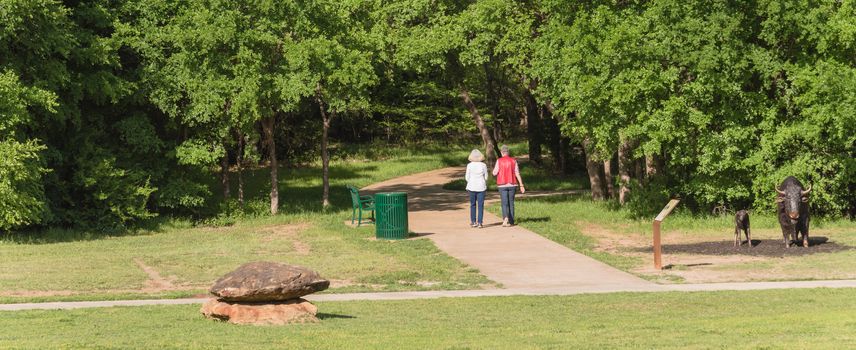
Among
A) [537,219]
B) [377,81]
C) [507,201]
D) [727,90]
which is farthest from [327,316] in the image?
[377,81]

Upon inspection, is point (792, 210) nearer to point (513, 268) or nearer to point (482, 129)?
point (513, 268)

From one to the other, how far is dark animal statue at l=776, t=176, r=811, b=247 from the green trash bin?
7.66 meters

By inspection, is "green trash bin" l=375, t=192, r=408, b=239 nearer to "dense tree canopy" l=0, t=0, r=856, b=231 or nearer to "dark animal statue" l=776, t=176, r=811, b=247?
"dense tree canopy" l=0, t=0, r=856, b=231

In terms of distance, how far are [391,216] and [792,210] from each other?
8.17 metres

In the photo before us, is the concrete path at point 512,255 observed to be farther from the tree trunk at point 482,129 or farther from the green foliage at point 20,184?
the green foliage at point 20,184

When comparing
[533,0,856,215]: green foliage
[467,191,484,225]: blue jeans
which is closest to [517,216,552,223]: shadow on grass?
[467,191,484,225]: blue jeans

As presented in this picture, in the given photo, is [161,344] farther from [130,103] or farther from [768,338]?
[130,103]

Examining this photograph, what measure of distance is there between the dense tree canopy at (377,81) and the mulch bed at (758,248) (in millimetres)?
3364

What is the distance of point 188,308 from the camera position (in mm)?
16672

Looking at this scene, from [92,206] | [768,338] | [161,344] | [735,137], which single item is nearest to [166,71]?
[92,206]

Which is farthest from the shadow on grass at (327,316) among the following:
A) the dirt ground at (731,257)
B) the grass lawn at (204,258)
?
→ the dirt ground at (731,257)

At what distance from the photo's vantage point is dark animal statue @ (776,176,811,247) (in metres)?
23.2

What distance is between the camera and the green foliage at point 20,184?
26.4m

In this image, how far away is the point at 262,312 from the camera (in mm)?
15055
